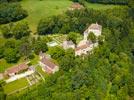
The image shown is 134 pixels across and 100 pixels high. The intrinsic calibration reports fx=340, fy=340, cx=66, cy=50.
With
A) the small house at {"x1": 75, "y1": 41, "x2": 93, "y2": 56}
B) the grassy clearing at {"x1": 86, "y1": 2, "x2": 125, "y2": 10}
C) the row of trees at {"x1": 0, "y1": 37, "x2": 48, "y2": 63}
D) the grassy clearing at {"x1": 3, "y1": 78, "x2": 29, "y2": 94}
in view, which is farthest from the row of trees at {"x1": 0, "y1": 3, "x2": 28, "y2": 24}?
the grassy clearing at {"x1": 3, "y1": 78, "x2": 29, "y2": 94}

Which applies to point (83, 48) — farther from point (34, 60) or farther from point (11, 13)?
point (11, 13)

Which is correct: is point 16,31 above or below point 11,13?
below

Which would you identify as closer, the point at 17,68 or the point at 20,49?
the point at 17,68

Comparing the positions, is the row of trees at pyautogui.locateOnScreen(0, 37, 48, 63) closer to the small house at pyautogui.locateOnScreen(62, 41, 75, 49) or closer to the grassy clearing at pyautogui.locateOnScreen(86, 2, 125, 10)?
the small house at pyautogui.locateOnScreen(62, 41, 75, 49)

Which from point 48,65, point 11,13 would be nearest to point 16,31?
point 11,13

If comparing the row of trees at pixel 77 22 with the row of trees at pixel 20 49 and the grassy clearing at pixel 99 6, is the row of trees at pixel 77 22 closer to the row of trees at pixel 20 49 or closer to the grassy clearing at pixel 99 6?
the row of trees at pixel 20 49

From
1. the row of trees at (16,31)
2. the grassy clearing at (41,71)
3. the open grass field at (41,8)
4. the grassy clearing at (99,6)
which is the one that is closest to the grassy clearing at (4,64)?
the grassy clearing at (41,71)
